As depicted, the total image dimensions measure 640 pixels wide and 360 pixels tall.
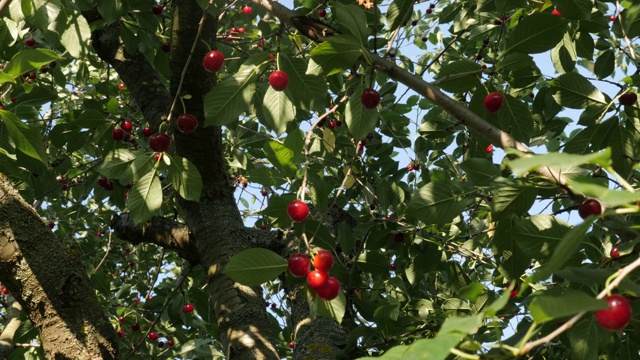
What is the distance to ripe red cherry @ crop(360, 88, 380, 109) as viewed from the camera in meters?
1.78

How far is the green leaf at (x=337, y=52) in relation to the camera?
1.64 meters

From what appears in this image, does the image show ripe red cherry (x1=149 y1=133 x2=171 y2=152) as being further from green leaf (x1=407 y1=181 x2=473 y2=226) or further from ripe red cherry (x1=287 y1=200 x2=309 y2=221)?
green leaf (x1=407 y1=181 x2=473 y2=226)

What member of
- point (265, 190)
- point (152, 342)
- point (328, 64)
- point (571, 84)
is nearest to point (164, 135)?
point (328, 64)

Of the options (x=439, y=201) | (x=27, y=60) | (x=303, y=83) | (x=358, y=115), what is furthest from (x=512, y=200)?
(x=27, y=60)

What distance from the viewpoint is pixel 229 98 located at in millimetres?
1896

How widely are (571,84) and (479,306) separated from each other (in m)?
0.86

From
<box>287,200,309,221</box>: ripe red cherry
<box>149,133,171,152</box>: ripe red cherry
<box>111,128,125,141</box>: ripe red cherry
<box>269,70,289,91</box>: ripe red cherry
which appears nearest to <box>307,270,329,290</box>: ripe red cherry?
<box>287,200,309,221</box>: ripe red cherry

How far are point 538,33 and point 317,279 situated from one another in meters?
0.86

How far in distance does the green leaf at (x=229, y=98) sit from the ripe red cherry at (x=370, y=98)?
0.98ft

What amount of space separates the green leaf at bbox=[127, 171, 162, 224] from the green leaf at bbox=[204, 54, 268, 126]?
24 cm

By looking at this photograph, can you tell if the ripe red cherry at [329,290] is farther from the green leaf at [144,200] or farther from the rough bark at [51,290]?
the rough bark at [51,290]

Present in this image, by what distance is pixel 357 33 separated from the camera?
65.3 inches

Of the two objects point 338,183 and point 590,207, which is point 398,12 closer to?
point 590,207

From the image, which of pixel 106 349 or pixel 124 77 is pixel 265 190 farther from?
pixel 106 349
